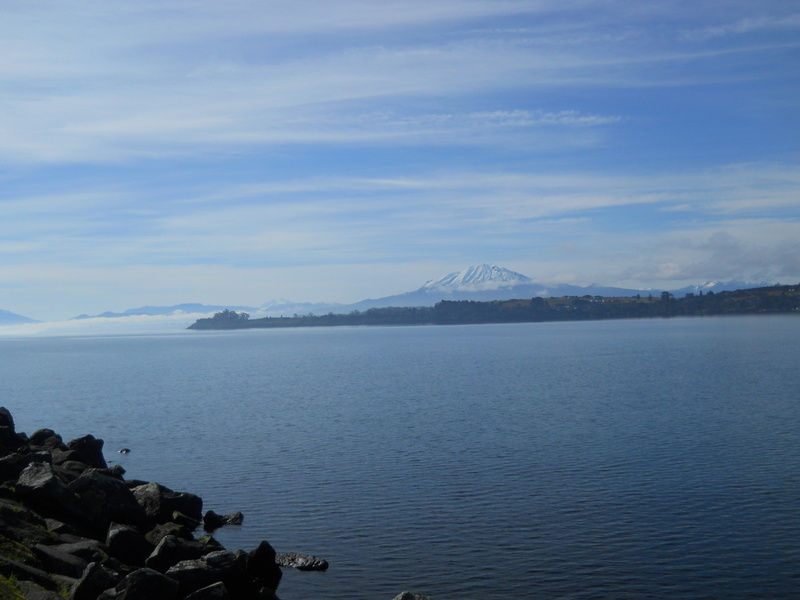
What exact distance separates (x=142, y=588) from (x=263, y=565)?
505cm

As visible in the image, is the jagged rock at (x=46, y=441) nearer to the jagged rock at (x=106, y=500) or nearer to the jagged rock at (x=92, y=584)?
the jagged rock at (x=106, y=500)

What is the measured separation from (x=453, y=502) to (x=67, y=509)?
1429 centimetres

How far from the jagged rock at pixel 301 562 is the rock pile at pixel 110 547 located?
3 centimetres

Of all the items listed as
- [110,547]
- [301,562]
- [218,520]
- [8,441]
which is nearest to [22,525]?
[110,547]

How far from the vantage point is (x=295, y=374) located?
100312mm

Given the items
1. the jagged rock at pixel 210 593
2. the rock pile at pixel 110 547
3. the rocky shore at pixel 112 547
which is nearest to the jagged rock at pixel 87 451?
the rocky shore at pixel 112 547

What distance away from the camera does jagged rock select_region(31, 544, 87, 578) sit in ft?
58.6

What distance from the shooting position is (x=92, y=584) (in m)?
16.2

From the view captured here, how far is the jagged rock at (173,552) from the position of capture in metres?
19.8

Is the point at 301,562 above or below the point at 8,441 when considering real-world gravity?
below

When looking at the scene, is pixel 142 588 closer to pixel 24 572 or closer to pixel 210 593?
pixel 210 593

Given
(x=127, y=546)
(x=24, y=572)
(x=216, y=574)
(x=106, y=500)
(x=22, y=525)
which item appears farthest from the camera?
(x=106, y=500)

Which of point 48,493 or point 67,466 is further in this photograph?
point 67,466

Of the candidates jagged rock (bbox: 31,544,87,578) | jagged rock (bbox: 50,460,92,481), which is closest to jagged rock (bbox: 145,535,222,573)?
jagged rock (bbox: 31,544,87,578)
